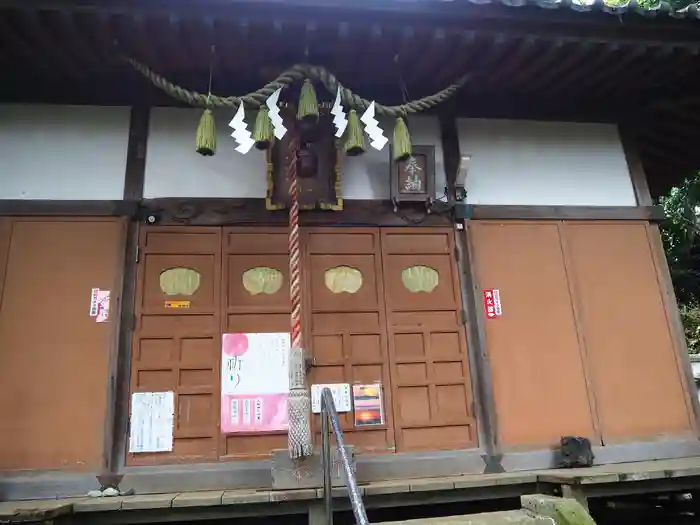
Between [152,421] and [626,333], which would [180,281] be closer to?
[152,421]

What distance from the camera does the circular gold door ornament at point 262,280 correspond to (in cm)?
499

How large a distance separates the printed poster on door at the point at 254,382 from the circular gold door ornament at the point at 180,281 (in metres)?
0.55

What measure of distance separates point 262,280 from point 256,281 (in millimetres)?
55

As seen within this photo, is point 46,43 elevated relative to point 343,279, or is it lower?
elevated

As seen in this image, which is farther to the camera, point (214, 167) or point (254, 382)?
point (214, 167)

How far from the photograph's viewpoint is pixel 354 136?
434 centimetres

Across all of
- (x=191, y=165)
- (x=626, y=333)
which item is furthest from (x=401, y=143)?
(x=626, y=333)

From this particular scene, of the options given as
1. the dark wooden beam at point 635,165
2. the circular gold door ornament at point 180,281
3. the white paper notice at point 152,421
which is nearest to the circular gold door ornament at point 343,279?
the circular gold door ornament at point 180,281

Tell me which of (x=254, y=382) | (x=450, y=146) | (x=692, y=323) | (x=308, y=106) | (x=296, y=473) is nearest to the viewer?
(x=296, y=473)

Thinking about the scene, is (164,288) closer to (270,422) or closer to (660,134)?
(270,422)

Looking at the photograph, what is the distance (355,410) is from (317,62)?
3110 mm

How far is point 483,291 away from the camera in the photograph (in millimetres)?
5254

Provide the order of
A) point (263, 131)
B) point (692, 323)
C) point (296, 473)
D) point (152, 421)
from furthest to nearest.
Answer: point (692, 323) → point (152, 421) → point (263, 131) → point (296, 473)

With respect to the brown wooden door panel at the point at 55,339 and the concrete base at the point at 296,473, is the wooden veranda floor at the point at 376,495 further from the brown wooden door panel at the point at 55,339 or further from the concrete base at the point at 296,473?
the brown wooden door panel at the point at 55,339
